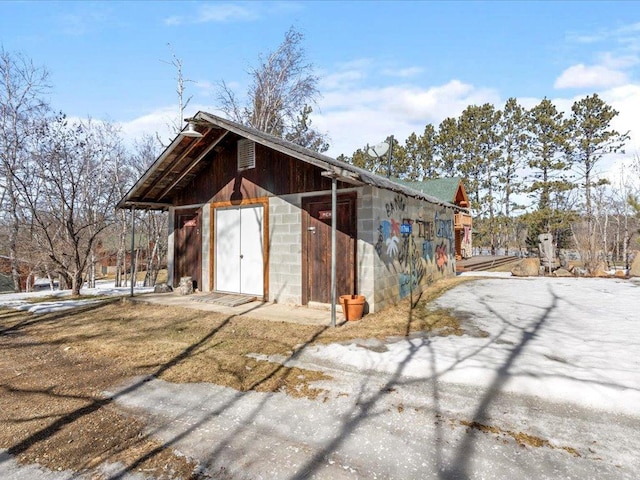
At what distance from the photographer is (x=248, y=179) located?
9.66m

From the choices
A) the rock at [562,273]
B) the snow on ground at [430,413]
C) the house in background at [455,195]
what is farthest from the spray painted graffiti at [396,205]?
the house in background at [455,195]

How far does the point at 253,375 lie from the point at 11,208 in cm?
2158

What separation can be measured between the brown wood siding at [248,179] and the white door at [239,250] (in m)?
0.47

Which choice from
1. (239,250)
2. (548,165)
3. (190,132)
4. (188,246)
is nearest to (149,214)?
(188,246)

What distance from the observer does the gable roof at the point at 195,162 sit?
304 inches

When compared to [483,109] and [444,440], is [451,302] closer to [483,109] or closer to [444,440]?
[444,440]

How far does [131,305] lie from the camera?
9.35m

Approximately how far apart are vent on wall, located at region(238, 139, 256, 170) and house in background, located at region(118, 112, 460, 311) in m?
0.03

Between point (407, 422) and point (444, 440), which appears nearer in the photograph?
point (444, 440)

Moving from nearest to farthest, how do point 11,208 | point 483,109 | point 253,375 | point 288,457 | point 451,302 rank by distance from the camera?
point 288,457, point 253,375, point 451,302, point 11,208, point 483,109

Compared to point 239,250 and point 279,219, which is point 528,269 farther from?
point 239,250

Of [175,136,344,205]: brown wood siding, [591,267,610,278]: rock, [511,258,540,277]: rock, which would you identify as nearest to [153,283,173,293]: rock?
[175,136,344,205]: brown wood siding

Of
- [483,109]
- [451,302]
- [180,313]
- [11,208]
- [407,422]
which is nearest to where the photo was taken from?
[407,422]

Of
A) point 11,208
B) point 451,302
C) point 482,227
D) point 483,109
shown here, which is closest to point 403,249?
point 451,302
